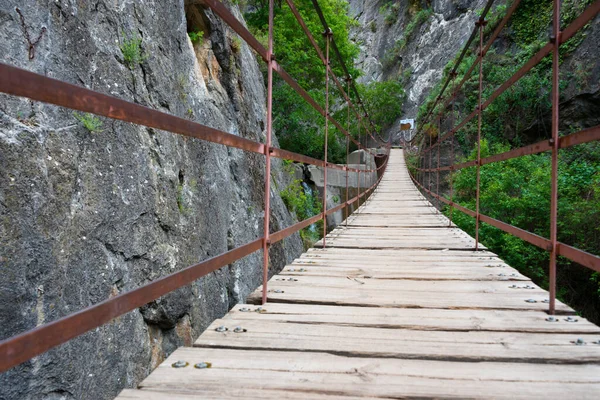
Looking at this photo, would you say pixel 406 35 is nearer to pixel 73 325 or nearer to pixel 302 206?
pixel 302 206

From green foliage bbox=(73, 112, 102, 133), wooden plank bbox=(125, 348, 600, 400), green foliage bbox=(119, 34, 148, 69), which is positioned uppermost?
green foliage bbox=(119, 34, 148, 69)

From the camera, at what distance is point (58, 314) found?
1.98m

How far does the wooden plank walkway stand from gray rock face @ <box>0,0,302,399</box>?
1.01 meters

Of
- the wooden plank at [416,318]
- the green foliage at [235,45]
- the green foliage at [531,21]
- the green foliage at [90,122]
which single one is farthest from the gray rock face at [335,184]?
the wooden plank at [416,318]

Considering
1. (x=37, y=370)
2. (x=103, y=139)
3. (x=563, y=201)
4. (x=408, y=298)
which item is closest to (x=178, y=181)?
(x=103, y=139)

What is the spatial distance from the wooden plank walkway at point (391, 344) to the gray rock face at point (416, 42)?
23.2 metres

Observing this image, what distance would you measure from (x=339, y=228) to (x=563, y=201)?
5.96 meters

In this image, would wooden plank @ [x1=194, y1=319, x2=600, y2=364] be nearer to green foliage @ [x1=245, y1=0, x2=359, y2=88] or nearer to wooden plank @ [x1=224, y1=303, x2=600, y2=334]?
wooden plank @ [x1=224, y1=303, x2=600, y2=334]

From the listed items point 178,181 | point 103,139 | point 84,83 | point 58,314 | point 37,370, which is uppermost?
point 84,83

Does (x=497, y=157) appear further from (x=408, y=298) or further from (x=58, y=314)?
(x=58, y=314)

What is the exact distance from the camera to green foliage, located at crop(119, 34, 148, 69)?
298cm

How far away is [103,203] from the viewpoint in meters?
2.44

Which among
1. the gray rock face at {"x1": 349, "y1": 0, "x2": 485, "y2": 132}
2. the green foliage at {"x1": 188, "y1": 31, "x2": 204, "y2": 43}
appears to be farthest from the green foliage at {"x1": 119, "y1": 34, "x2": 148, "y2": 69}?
the gray rock face at {"x1": 349, "y1": 0, "x2": 485, "y2": 132}

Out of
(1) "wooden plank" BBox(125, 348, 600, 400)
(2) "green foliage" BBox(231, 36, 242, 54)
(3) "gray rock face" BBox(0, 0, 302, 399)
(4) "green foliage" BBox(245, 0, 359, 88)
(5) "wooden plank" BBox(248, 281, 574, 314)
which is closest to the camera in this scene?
(1) "wooden plank" BBox(125, 348, 600, 400)
